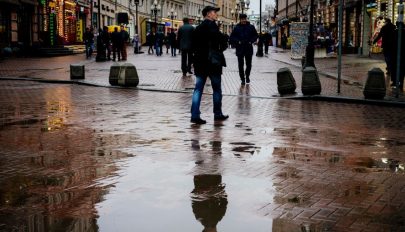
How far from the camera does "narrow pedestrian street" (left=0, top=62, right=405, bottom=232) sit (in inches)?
188

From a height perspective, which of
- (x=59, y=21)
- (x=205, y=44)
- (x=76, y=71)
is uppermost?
(x=59, y=21)

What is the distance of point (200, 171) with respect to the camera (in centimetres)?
646

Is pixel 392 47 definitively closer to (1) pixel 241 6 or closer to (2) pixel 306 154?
(2) pixel 306 154

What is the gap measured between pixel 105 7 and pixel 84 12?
8893 millimetres

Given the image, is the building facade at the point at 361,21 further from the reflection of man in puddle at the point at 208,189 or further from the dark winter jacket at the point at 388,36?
the reflection of man in puddle at the point at 208,189

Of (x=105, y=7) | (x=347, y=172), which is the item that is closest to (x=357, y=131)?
(x=347, y=172)

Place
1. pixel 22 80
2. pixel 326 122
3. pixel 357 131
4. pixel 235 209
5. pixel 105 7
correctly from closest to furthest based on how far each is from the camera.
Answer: pixel 235 209, pixel 357 131, pixel 326 122, pixel 22 80, pixel 105 7

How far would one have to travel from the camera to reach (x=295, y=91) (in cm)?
1556

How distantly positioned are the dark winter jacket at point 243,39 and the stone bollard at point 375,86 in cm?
453

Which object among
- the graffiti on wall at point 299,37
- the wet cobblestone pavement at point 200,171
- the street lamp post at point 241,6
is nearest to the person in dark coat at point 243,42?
the wet cobblestone pavement at point 200,171

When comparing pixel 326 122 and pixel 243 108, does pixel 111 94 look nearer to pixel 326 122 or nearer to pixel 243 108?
pixel 243 108

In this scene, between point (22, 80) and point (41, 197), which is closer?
point (41, 197)

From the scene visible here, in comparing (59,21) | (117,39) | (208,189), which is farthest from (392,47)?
(59,21)

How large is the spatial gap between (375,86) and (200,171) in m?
8.22
